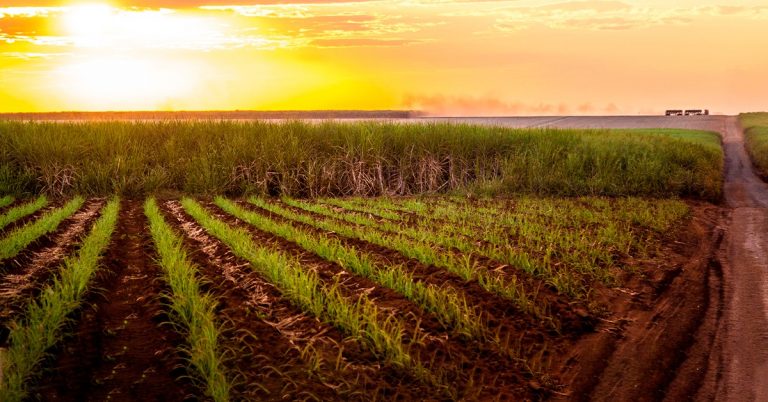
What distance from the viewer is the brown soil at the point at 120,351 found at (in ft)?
15.8

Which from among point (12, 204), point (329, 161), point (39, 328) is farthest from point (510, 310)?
point (12, 204)

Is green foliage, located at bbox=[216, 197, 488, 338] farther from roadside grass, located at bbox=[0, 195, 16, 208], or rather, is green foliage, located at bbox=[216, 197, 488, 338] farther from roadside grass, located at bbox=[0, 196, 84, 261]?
roadside grass, located at bbox=[0, 195, 16, 208]

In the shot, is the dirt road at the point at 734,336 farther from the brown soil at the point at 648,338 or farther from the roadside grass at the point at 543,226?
the roadside grass at the point at 543,226

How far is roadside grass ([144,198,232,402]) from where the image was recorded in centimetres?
478

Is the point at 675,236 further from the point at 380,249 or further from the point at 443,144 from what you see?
the point at 443,144

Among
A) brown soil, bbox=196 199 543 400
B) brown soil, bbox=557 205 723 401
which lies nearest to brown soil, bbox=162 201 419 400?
brown soil, bbox=196 199 543 400

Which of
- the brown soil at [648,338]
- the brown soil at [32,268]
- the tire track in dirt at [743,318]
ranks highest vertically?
the brown soil at [32,268]

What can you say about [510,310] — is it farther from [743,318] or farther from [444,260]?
[743,318]

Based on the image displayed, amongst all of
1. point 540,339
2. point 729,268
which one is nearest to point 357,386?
point 540,339

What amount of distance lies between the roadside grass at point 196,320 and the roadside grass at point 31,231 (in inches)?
66.5

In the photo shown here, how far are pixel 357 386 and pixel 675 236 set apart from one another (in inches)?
311

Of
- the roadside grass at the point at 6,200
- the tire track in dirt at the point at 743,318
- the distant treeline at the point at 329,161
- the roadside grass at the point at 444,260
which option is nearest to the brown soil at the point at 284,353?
the roadside grass at the point at 444,260

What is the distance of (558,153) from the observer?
1816cm

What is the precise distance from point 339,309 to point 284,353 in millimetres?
869
